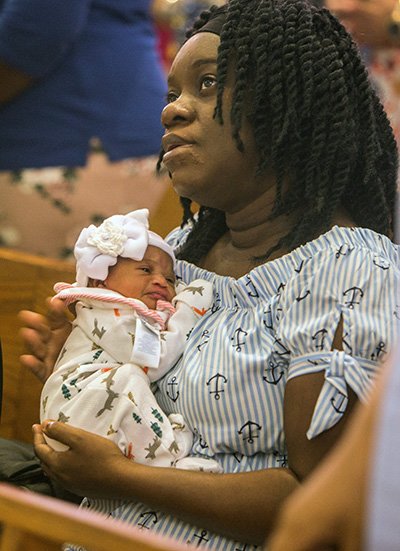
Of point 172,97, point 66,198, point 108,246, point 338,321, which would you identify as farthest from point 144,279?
point 66,198

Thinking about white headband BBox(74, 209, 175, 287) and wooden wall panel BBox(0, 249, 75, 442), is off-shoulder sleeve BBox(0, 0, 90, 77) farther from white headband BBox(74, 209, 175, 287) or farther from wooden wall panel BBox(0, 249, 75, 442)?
white headband BBox(74, 209, 175, 287)

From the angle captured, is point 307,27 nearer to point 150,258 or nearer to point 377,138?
point 377,138

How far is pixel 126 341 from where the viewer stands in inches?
53.7

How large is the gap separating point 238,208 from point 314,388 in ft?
1.52

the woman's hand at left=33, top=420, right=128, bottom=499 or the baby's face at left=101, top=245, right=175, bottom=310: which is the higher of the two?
the baby's face at left=101, top=245, right=175, bottom=310

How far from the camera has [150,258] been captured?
1481 mm

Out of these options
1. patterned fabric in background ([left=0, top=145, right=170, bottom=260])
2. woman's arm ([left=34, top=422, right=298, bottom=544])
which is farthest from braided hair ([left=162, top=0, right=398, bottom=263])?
patterned fabric in background ([left=0, top=145, right=170, bottom=260])

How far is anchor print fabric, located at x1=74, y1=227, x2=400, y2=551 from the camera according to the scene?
107 centimetres

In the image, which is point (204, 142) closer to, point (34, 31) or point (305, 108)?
point (305, 108)

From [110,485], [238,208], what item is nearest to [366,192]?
[238,208]

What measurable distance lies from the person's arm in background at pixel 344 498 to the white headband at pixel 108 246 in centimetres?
90

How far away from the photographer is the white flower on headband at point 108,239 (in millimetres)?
1446

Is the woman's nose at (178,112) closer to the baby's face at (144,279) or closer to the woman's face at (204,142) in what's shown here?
the woman's face at (204,142)

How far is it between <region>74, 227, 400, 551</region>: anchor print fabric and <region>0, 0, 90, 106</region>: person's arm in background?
1020 millimetres
